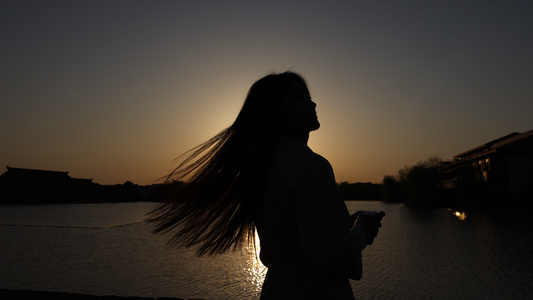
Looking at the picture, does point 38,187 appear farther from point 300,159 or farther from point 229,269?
point 300,159

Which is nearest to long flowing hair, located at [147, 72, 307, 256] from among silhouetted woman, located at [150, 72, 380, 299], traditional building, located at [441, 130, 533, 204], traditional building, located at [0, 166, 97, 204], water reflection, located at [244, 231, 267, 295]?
silhouetted woman, located at [150, 72, 380, 299]

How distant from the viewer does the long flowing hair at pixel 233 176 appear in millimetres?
1591

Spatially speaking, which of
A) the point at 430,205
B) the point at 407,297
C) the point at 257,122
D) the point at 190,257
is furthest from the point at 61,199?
the point at 257,122

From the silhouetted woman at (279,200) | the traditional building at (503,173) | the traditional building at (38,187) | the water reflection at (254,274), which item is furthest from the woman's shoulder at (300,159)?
the traditional building at (38,187)

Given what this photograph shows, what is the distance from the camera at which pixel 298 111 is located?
156 cm

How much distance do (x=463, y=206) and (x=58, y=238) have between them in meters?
52.2

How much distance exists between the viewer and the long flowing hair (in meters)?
1.59

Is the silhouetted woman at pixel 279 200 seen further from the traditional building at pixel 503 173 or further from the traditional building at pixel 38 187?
the traditional building at pixel 38 187

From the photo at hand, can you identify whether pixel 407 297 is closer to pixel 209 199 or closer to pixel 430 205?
pixel 209 199

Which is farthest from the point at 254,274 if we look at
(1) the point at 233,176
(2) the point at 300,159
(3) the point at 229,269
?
(2) the point at 300,159

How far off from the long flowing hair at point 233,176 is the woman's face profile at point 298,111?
28 millimetres

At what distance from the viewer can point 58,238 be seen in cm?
2184

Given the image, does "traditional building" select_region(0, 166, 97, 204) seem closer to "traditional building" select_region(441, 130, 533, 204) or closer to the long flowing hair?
"traditional building" select_region(441, 130, 533, 204)

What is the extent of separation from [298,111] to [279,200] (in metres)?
0.38
